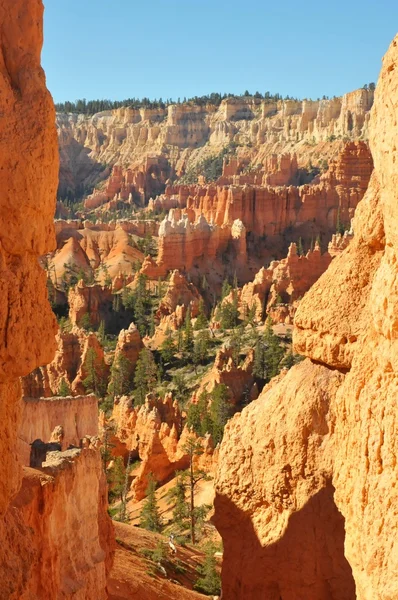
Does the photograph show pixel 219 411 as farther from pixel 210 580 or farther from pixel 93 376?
pixel 210 580

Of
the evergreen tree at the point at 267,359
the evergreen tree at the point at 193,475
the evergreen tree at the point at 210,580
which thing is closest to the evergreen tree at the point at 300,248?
the evergreen tree at the point at 267,359

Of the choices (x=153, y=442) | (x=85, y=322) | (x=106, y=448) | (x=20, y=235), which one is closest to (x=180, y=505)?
(x=106, y=448)

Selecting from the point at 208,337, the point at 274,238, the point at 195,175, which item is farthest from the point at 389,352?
the point at 195,175

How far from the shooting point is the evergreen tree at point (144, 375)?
35.2 m

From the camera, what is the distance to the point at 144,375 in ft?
119

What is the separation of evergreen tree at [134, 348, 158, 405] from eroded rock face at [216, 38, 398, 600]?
2438cm

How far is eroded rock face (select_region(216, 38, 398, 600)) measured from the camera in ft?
20.2

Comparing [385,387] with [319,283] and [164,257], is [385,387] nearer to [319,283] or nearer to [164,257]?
[319,283]

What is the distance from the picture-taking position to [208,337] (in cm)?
4012

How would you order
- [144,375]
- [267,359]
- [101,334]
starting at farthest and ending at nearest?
[101,334], [144,375], [267,359]

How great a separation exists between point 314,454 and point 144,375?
26895mm

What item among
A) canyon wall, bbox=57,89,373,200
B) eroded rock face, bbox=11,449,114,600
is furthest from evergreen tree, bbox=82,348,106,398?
canyon wall, bbox=57,89,373,200

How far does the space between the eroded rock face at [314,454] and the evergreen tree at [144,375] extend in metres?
24.4

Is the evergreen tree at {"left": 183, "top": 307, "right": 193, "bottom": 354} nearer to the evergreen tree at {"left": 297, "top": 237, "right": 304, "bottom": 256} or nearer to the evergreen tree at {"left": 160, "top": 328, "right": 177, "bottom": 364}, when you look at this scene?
the evergreen tree at {"left": 160, "top": 328, "right": 177, "bottom": 364}
